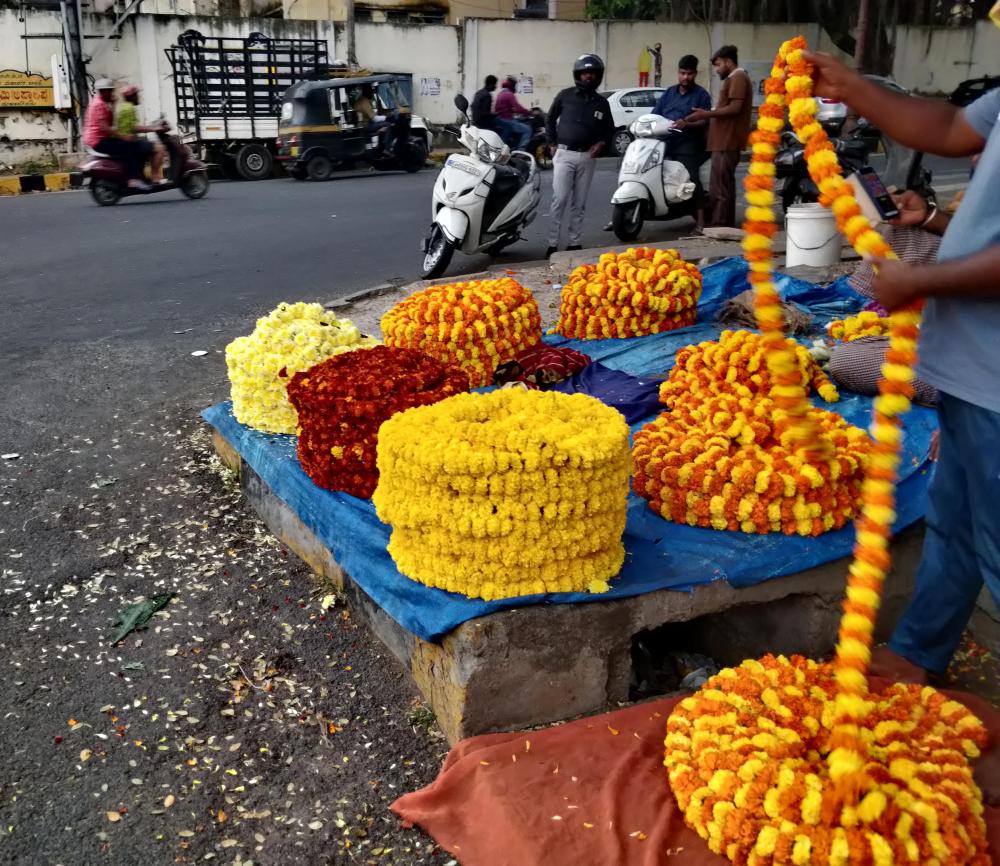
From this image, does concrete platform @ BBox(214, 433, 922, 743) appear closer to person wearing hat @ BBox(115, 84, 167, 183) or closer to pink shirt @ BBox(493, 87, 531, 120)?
person wearing hat @ BBox(115, 84, 167, 183)

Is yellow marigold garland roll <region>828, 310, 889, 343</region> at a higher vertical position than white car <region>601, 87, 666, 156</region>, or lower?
lower

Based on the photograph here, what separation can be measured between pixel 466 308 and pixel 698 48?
2655cm

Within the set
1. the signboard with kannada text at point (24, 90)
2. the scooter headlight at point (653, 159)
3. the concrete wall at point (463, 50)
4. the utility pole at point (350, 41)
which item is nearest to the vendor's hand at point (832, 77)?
the scooter headlight at point (653, 159)

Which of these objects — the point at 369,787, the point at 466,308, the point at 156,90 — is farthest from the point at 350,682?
the point at 156,90

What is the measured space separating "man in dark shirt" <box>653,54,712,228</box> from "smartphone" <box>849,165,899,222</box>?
769 cm

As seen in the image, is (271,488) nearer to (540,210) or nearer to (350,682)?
(350,682)

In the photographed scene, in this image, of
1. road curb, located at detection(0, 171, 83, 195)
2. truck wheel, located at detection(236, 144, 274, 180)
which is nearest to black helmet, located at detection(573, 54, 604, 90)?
truck wheel, located at detection(236, 144, 274, 180)

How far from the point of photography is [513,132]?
61.5ft

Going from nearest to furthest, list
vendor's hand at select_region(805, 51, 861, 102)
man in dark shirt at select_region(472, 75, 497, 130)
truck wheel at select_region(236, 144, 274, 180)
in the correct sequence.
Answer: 1. vendor's hand at select_region(805, 51, 861, 102)
2. man in dark shirt at select_region(472, 75, 497, 130)
3. truck wheel at select_region(236, 144, 274, 180)

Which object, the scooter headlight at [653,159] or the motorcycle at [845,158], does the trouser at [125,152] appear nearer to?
the scooter headlight at [653,159]

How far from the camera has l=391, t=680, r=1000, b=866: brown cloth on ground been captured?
7.67 feet

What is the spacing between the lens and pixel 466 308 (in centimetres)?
509

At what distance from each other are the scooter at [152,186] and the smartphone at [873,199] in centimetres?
1404

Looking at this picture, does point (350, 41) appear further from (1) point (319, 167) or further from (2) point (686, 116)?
(2) point (686, 116)
